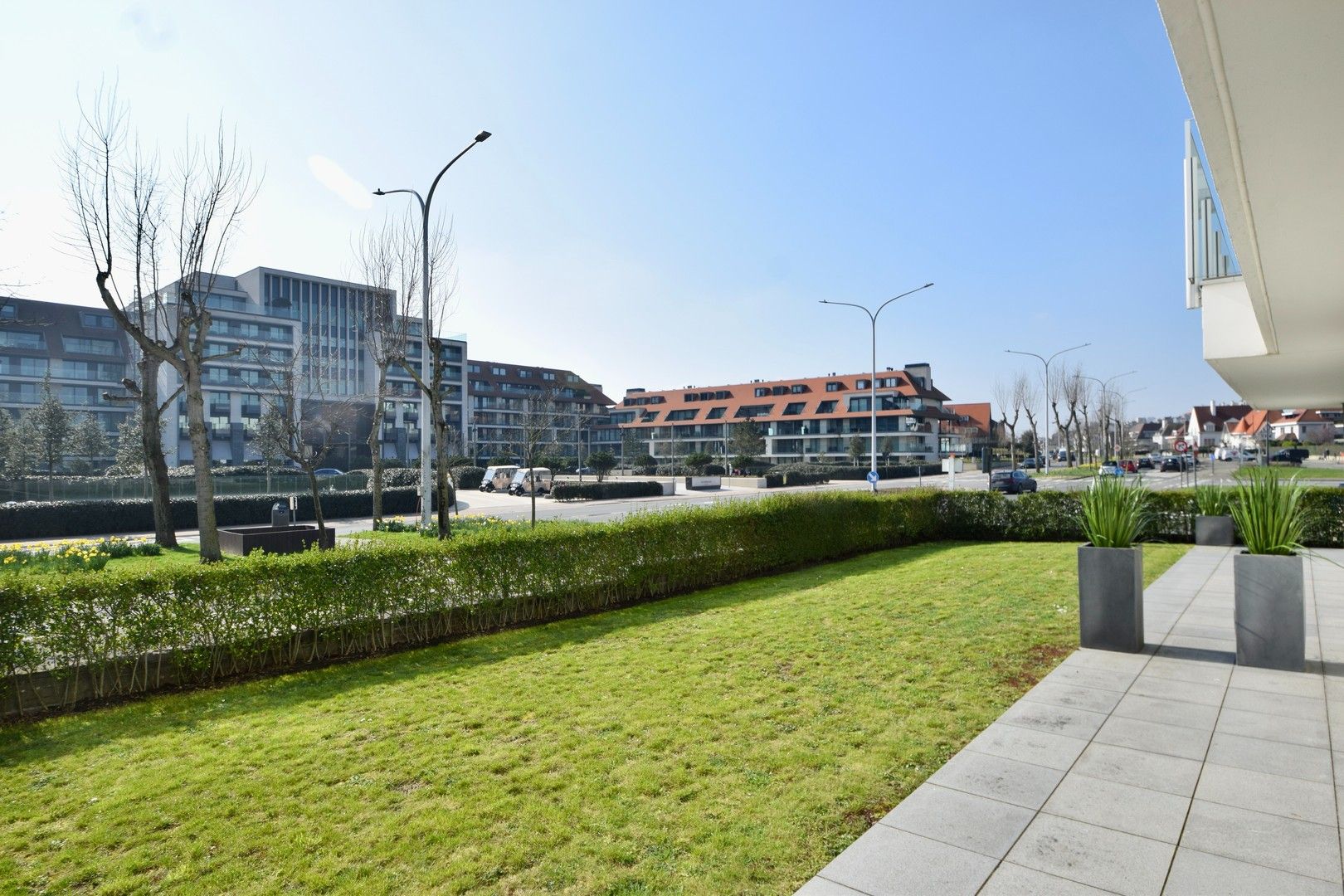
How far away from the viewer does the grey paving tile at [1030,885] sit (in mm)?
3152

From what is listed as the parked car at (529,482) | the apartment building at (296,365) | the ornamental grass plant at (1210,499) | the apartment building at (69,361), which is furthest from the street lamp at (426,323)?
the apartment building at (69,361)

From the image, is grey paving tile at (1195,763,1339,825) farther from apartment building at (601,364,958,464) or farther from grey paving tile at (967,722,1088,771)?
apartment building at (601,364,958,464)

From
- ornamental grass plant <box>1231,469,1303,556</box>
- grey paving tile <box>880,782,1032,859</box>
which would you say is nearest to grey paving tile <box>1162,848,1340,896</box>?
grey paving tile <box>880,782,1032,859</box>

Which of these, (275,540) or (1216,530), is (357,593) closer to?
(275,540)

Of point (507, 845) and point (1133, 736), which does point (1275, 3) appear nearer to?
point (1133, 736)

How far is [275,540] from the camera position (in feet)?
49.2

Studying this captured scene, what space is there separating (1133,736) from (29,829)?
6.73 metres

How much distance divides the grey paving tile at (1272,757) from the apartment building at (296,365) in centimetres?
5922

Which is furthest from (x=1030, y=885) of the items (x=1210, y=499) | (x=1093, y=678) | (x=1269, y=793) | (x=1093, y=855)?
(x=1210, y=499)

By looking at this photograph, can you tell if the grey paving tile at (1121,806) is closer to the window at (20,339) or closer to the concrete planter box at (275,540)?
the concrete planter box at (275,540)

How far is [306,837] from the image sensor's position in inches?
146

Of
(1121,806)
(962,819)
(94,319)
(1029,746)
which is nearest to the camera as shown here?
(962,819)

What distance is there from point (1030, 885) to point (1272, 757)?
2616 mm

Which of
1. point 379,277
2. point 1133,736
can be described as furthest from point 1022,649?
point 379,277
